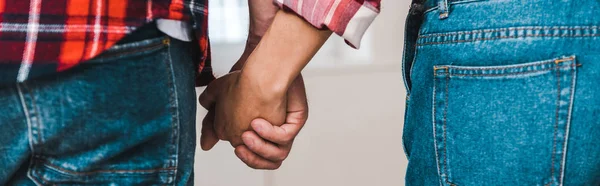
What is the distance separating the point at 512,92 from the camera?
0.59 m

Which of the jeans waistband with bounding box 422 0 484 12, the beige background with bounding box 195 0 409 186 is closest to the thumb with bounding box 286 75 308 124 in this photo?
the jeans waistband with bounding box 422 0 484 12

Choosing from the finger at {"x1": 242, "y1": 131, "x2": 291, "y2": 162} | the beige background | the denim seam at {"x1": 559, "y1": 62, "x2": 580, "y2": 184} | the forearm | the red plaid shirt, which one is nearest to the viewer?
the red plaid shirt

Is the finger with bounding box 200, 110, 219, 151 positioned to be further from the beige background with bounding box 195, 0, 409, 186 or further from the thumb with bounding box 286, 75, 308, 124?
the beige background with bounding box 195, 0, 409, 186

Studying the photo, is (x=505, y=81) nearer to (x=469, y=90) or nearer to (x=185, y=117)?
(x=469, y=90)

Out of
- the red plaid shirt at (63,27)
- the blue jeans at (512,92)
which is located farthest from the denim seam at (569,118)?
the red plaid shirt at (63,27)

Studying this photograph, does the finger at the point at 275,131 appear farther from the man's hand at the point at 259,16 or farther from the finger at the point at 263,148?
the man's hand at the point at 259,16

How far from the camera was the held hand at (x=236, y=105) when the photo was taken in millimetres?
717

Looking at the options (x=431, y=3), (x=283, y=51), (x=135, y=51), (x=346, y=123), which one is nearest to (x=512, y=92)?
(x=431, y=3)

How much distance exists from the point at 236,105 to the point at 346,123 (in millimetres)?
886

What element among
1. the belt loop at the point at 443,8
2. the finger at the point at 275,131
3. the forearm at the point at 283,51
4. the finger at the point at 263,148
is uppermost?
the belt loop at the point at 443,8

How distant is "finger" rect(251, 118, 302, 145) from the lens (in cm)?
75

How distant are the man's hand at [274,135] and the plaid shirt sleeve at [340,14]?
171 millimetres

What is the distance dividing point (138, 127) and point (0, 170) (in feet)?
0.36

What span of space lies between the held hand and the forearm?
0.05 feet
